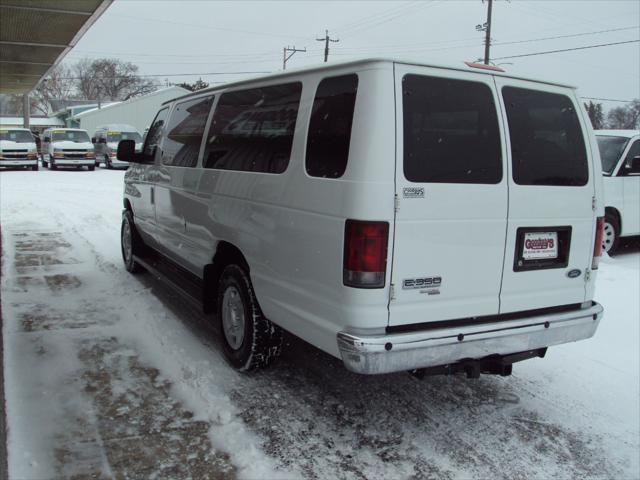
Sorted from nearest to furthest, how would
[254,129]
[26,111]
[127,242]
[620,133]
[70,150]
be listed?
1. [254,129]
2. [127,242]
3. [620,133]
4. [70,150]
5. [26,111]

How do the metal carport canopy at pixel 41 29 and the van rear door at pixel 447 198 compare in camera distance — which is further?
the metal carport canopy at pixel 41 29

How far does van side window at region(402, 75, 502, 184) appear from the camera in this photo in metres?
3.23

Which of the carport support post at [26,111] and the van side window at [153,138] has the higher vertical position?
the carport support post at [26,111]

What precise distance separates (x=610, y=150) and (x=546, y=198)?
7130 millimetres

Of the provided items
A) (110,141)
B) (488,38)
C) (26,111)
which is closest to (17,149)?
(110,141)

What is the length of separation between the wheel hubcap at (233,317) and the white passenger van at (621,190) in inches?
285

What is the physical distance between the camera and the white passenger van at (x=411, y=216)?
10.3 ft

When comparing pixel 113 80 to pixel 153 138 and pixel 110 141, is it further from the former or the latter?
pixel 153 138

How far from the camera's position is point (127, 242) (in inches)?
300

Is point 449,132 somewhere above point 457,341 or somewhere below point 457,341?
above

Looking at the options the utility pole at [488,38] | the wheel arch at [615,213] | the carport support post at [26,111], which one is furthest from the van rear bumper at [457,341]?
the carport support post at [26,111]

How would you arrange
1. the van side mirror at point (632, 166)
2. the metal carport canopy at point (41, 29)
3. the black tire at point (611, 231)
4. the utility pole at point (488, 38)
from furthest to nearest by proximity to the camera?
the utility pole at point (488, 38), the black tire at point (611, 231), the van side mirror at point (632, 166), the metal carport canopy at point (41, 29)

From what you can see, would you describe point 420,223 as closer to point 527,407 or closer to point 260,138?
point 260,138

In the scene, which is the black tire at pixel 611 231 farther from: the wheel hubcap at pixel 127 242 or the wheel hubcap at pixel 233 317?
the wheel hubcap at pixel 127 242
